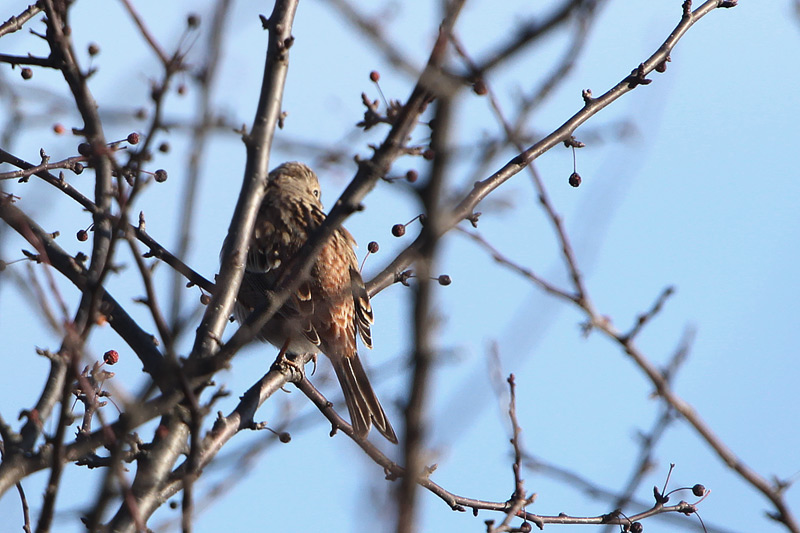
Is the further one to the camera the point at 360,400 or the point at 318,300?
the point at 318,300

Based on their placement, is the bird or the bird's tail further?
the bird

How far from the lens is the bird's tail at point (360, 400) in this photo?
5961 millimetres

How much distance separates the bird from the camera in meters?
6.09

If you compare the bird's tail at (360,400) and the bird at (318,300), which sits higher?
the bird at (318,300)

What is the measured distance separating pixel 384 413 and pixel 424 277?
15.2 ft

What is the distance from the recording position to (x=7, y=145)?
4125 millimetres

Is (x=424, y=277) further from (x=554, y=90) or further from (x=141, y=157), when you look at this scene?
(x=141, y=157)

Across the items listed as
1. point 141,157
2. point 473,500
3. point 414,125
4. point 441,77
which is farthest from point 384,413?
point 441,77

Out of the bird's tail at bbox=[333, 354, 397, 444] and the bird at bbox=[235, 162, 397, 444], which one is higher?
the bird at bbox=[235, 162, 397, 444]

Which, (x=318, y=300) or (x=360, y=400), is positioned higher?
(x=318, y=300)

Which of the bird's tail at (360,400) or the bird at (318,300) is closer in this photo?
the bird's tail at (360,400)

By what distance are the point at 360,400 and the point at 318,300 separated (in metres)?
0.88

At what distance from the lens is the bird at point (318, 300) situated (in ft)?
20.0

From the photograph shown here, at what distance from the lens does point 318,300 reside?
656cm
